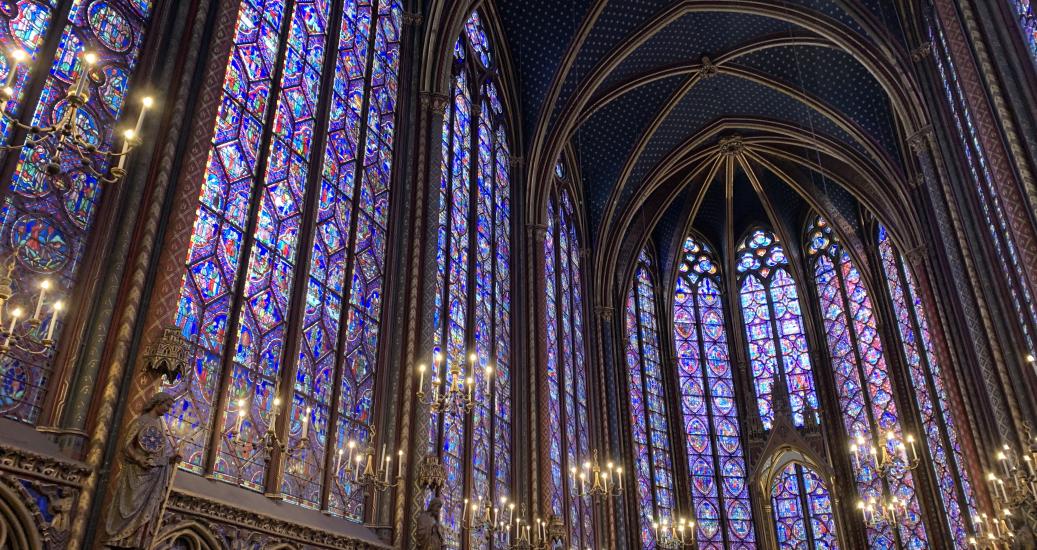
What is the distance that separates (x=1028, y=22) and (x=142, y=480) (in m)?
12.4

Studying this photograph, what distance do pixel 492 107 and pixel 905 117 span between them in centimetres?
918

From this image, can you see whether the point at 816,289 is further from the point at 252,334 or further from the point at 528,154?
the point at 252,334

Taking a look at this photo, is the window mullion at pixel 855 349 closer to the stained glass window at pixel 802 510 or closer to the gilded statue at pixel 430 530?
the stained glass window at pixel 802 510

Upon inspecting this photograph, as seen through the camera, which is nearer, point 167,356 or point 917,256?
point 167,356

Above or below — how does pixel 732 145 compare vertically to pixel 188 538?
above

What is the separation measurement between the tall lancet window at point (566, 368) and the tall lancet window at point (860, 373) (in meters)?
8.61

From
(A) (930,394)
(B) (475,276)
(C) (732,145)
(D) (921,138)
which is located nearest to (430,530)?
(B) (475,276)

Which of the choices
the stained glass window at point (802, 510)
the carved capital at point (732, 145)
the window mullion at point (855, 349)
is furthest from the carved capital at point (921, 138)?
the stained glass window at point (802, 510)

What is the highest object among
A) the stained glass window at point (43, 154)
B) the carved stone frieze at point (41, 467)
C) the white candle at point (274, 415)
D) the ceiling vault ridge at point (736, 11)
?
the ceiling vault ridge at point (736, 11)

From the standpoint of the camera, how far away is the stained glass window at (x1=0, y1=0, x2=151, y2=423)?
696cm

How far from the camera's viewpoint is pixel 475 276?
52.5 ft

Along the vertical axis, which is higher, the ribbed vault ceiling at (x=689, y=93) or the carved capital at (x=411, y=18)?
the ribbed vault ceiling at (x=689, y=93)

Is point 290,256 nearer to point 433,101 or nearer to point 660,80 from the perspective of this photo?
point 433,101

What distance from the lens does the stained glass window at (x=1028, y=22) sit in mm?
11281
